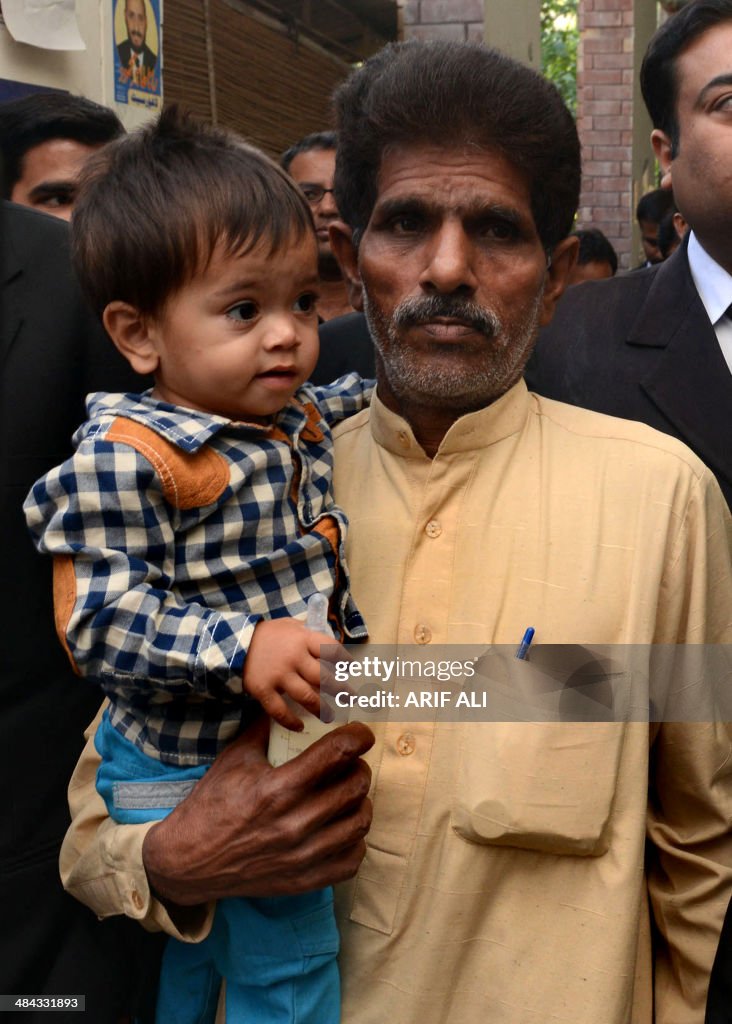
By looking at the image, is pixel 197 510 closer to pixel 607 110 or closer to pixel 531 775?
pixel 531 775

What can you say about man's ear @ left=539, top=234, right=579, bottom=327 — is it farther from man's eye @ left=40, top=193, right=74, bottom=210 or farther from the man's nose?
man's eye @ left=40, top=193, right=74, bottom=210

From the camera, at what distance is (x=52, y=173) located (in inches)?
136

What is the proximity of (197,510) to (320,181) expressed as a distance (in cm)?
289

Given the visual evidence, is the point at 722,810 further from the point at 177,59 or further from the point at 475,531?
the point at 177,59

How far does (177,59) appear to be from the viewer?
4.95m

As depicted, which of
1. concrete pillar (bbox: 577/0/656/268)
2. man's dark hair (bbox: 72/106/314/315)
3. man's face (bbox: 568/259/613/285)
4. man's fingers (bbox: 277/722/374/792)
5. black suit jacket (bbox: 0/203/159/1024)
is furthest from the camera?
concrete pillar (bbox: 577/0/656/268)

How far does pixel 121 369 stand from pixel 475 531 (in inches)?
26.8

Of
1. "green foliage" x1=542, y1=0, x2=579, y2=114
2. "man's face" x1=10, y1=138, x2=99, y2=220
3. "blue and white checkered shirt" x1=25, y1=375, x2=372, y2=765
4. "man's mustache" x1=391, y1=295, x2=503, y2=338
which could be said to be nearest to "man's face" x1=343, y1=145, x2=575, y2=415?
"man's mustache" x1=391, y1=295, x2=503, y2=338

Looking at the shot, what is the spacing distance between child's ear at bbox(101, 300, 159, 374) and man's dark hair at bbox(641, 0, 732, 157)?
1.71 m

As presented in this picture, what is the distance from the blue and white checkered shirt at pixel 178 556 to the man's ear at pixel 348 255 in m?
0.40

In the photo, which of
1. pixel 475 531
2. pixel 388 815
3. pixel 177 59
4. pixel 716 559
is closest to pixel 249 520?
pixel 475 531

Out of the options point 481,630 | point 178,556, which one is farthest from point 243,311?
point 481,630

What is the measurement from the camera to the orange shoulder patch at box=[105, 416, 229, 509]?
5.46 feet

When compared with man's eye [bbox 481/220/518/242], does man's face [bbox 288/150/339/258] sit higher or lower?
lower
